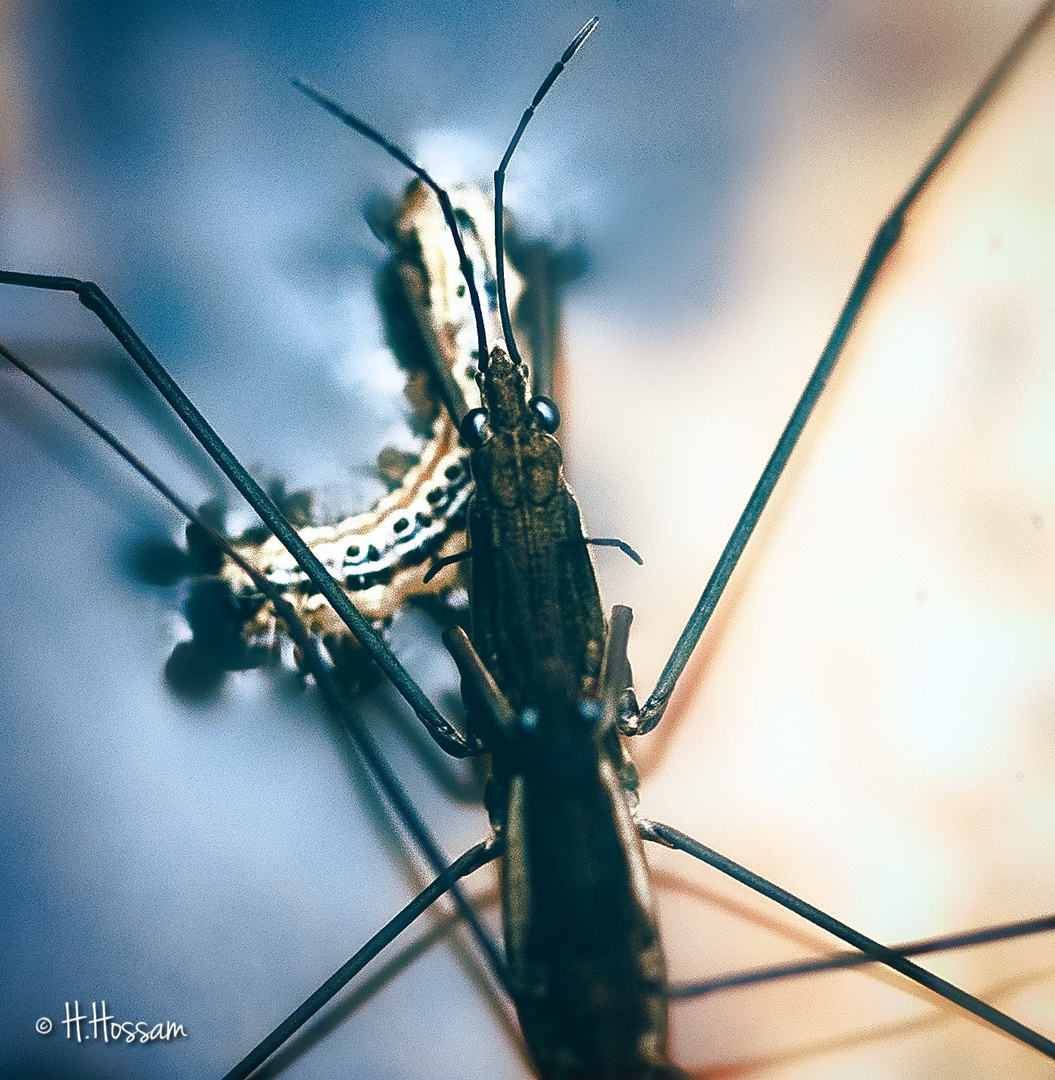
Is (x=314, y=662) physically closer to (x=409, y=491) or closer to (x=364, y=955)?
(x=409, y=491)

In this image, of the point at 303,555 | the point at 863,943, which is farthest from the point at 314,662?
the point at 863,943

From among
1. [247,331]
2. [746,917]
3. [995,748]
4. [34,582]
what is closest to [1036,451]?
[995,748]

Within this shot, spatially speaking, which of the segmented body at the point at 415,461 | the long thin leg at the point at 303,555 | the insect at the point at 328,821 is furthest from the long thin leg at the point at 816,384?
the segmented body at the point at 415,461

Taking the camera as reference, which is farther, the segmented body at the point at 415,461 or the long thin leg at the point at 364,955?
the segmented body at the point at 415,461

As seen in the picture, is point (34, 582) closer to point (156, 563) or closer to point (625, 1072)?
point (156, 563)

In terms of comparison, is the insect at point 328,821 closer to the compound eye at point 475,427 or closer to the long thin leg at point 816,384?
the long thin leg at point 816,384
